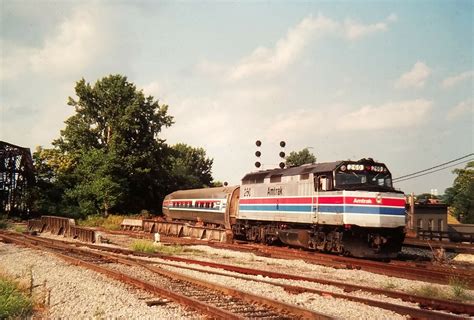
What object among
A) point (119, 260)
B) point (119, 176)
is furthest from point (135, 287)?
point (119, 176)

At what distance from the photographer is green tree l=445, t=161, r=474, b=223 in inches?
2810

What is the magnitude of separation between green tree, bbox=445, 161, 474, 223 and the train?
58.7m

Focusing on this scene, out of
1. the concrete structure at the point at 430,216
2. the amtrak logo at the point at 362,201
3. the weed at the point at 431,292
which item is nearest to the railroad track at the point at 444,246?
the amtrak logo at the point at 362,201

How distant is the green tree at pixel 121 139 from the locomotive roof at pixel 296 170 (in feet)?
75.2

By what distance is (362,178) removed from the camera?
1720cm

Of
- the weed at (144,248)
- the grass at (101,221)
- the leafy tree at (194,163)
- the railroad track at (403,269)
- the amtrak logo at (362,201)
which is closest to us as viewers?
the railroad track at (403,269)

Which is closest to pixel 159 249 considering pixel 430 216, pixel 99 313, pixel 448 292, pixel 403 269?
pixel 403 269

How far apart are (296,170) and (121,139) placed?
3184 centimetres

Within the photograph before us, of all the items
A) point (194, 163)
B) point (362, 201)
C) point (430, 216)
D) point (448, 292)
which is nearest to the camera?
point (448, 292)

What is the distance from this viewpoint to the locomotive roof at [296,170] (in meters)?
17.7

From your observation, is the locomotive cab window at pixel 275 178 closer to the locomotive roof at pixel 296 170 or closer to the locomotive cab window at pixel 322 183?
the locomotive roof at pixel 296 170

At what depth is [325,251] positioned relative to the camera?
1852cm

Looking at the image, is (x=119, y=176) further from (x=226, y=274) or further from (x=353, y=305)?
(x=353, y=305)

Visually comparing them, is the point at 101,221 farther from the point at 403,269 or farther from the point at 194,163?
the point at 194,163
